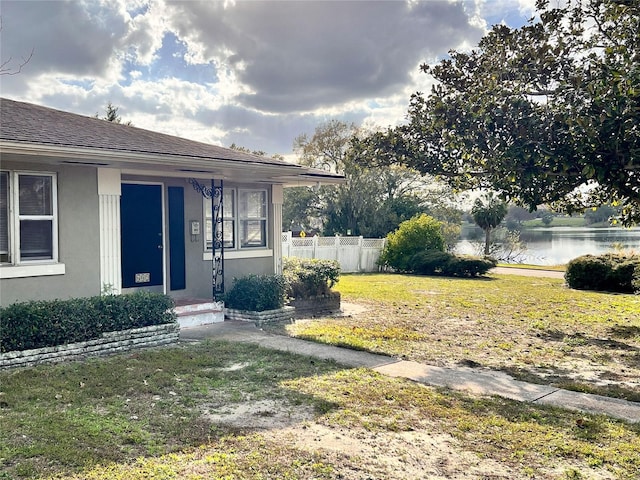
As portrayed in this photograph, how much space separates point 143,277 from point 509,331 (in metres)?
7.14

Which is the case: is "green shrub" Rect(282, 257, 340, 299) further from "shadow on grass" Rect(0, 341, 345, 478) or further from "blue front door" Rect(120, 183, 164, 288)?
"shadow on grass" Rect(0, 341, 345, 478)

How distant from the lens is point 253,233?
40.2ft

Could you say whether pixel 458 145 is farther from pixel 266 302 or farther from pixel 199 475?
pixel 199 475

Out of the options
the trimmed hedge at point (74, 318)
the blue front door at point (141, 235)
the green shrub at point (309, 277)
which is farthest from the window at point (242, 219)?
the trimmed hedge at point (74, 318)

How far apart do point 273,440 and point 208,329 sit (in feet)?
17.5

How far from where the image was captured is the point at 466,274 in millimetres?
21656

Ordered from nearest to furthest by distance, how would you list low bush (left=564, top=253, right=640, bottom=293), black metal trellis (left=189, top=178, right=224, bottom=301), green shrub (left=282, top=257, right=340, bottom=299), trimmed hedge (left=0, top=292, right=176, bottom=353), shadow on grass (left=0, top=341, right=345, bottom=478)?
shadow on grass (left=0, top=341, right=345, bottom=478) → trimmed hedge (left=0, top=292, right=176, bottom=353) → black metal trellis (left=189, top=178, right=224, bottom=301) → green shrub (left=282, top=257, right=340, bottom=299) → low bush (left=564, top=253, right=640, bottom=293)

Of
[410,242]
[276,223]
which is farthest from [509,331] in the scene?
[410,242]

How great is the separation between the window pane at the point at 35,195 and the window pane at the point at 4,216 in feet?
0.64

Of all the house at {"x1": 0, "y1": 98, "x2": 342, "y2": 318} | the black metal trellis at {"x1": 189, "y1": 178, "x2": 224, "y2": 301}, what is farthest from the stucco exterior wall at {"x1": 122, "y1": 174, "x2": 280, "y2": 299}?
the black metal trellis at {"x1": 189, "y1": 178, "x2": 224, "y2": 301}

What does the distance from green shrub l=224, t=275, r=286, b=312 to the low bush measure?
11.5m

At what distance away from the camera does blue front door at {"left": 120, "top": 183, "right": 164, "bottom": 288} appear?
1016 centimetres

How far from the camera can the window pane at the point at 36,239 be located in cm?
823

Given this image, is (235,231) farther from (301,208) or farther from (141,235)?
(301,208)
